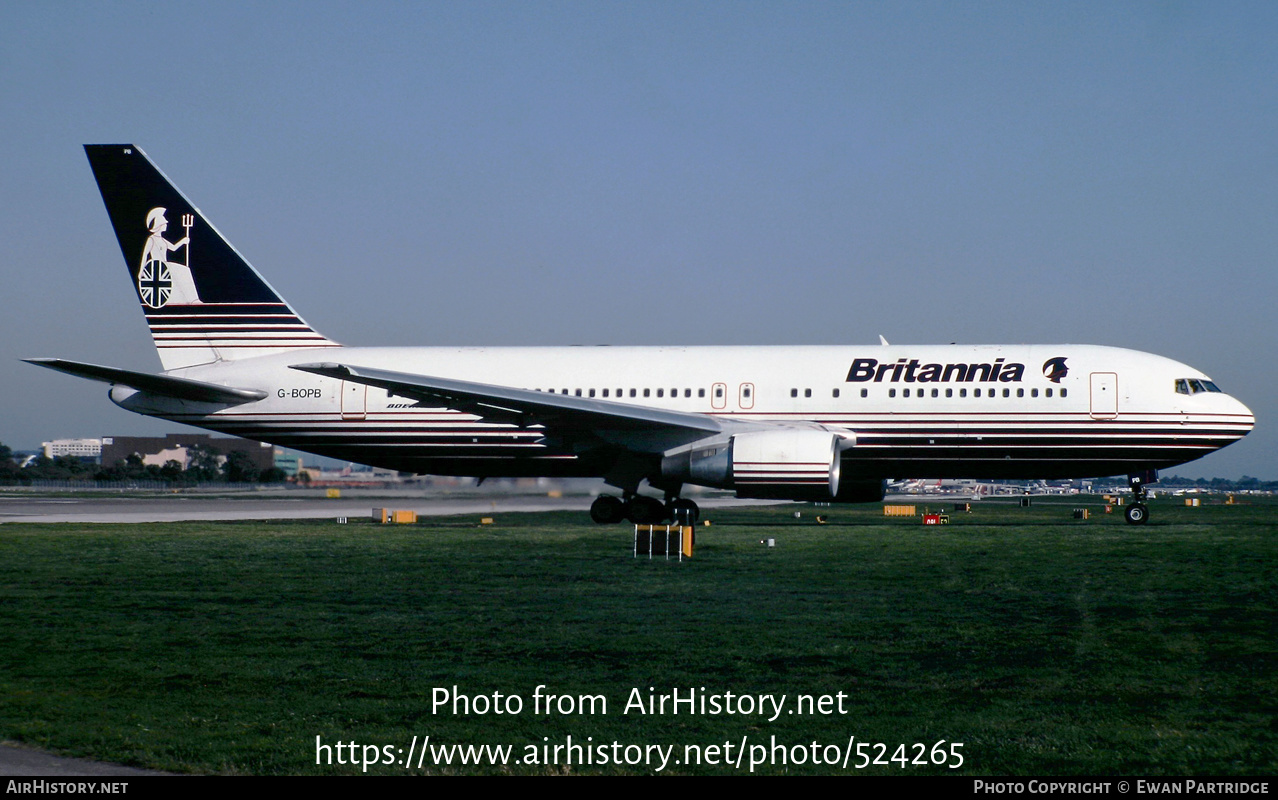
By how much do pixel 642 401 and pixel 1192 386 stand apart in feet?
42.9

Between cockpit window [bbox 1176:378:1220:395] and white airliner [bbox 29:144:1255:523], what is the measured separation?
0.06 m

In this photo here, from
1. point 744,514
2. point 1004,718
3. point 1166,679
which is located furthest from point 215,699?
point 744,514

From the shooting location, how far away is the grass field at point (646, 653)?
686 cm

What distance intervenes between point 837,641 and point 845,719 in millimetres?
3125

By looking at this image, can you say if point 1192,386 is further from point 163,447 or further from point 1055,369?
point 163,447

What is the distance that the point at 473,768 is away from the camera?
6.33m

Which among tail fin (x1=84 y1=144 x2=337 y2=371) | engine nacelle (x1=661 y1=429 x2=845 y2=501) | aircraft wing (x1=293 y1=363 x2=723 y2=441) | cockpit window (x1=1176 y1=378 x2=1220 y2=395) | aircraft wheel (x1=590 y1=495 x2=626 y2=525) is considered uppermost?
tail fin (x1=84 y1=144 x2=337 y2=371)

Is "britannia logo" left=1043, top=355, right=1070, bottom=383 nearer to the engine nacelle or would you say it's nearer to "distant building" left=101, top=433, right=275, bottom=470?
the engine nacelle

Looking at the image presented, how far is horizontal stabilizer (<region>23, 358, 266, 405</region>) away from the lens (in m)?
24.4

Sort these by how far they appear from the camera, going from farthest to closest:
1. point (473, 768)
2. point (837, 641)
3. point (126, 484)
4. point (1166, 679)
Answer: point (126, 484)
point (837, 641)
point (1166, 679)
point (473, 768)

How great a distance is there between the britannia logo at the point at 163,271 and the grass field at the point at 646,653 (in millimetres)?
11303

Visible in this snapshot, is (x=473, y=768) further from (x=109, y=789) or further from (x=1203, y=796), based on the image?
(x=1203, y=796)

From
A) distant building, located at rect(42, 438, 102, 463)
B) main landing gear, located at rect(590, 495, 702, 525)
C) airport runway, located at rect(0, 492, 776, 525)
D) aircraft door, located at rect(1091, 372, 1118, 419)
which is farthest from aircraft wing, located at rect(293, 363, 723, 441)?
distant building, located at rect(42, 438, 102, 463)

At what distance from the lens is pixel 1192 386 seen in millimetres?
26438
